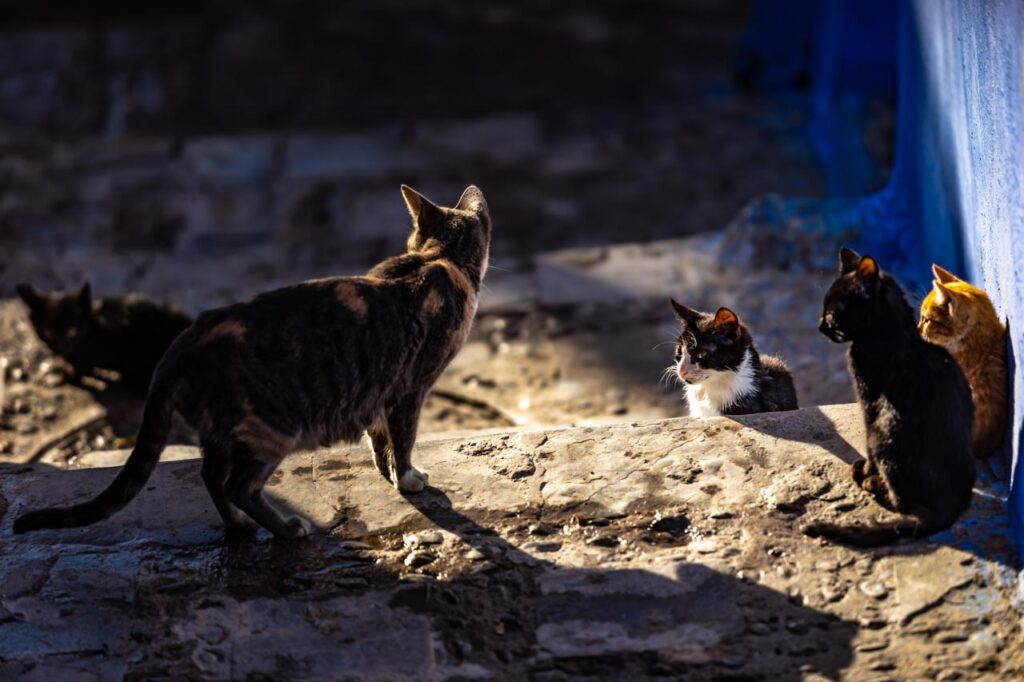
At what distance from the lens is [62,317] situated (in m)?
6.59

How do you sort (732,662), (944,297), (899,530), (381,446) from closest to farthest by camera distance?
(732,662)
(899,530)
(944,297)
(381,446)

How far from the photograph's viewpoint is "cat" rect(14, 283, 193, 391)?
641 centimetres

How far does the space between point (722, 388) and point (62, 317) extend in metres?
3.63

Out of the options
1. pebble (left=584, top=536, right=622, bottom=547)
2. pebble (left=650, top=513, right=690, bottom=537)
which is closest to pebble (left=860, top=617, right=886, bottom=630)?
pebble (left=650, top=513, right=690, bottom=537)

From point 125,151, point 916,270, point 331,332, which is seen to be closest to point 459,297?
point 331,332

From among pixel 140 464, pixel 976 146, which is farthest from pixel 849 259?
pixel 140 464

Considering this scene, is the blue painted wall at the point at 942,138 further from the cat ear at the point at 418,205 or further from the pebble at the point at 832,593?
the cat ear at the point at 418,205

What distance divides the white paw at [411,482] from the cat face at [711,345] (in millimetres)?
→ 1171

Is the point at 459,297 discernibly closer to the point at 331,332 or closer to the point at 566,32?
the point at 331,332

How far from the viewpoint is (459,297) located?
174 inches

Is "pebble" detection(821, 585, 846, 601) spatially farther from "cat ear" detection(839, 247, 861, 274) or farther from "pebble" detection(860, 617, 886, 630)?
"cat ear" detection(839, 247, 861, 274)

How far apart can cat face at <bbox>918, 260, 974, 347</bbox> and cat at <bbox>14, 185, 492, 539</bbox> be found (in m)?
1.57

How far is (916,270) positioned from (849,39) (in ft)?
9.01

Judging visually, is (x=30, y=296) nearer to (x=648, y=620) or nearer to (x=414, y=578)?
(x=414, y=578)
